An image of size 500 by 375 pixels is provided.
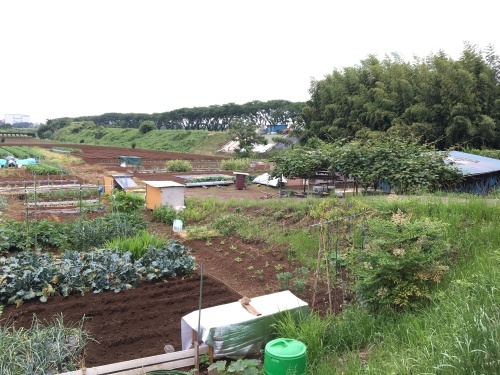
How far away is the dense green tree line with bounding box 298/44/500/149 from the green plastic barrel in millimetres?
13759

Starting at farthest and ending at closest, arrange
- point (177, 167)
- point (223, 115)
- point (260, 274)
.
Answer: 1. point (223, 115)
2. point (177, 167)
3. point (260, 274)

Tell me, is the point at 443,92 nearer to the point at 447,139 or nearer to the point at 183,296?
the point at 447,139

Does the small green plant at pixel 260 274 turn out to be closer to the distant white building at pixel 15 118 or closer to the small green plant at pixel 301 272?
Answer: the small green plant at pixel 301 272

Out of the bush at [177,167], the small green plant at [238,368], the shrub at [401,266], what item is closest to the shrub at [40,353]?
the small green plant at [238,368]

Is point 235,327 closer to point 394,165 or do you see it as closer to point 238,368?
point 238,368

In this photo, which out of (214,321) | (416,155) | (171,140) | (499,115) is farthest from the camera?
(171,140)

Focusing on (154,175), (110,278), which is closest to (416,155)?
(110,278)

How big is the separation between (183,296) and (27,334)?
79.0 inches

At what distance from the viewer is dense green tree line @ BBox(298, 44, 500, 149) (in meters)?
17.2

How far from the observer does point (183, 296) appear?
522 centimetres

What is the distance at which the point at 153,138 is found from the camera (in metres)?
60.4

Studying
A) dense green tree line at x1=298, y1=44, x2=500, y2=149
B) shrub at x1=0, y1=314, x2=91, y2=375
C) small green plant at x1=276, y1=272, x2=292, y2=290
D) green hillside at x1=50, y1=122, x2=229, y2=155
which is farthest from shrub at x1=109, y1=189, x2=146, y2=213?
green hillside at x1=50, y1=122, x2=229, y2=155

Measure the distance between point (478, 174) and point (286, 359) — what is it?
1167cm

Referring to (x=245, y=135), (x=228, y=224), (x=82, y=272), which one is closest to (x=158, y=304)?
(x=82, y=272)
